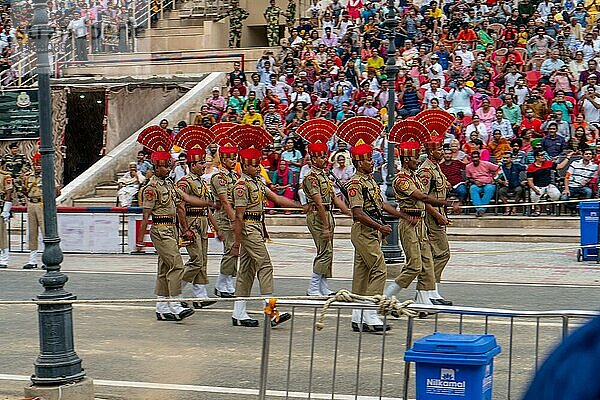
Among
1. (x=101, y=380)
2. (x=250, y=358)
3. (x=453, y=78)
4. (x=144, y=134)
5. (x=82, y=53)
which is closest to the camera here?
(x=101, y=380)

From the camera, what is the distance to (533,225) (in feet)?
63.8

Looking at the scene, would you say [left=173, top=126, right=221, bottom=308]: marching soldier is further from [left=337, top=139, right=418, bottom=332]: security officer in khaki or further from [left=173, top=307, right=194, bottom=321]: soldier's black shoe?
[left=337, top=139, right=418, bottom=332]: security officer in khaki

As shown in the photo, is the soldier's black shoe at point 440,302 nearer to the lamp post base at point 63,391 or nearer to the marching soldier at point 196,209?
the marching soldier at point 196,209

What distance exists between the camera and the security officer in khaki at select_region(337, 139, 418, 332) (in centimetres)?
1052

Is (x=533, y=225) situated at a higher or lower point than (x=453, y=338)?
lower

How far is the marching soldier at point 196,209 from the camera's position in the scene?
41.1 ft

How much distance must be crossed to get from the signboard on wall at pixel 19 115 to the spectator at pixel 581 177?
14.1 m

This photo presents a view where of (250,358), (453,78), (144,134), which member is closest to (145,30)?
(453,78)

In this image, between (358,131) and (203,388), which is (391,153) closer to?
(358,131)

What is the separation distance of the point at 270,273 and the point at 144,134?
2418mm

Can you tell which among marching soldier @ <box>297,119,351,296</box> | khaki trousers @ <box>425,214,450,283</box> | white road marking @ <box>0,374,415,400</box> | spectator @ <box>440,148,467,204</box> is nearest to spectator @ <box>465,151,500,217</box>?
spectator @ <box>440,148,467,204</box>

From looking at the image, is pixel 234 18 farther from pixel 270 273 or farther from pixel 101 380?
pixel 101 380

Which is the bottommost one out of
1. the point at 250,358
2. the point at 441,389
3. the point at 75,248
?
the point at 75,248

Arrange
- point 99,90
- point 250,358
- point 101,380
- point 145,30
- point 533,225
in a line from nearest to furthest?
point 101,380, point 250,358, point 533,225, point 99,90, point 145,30
